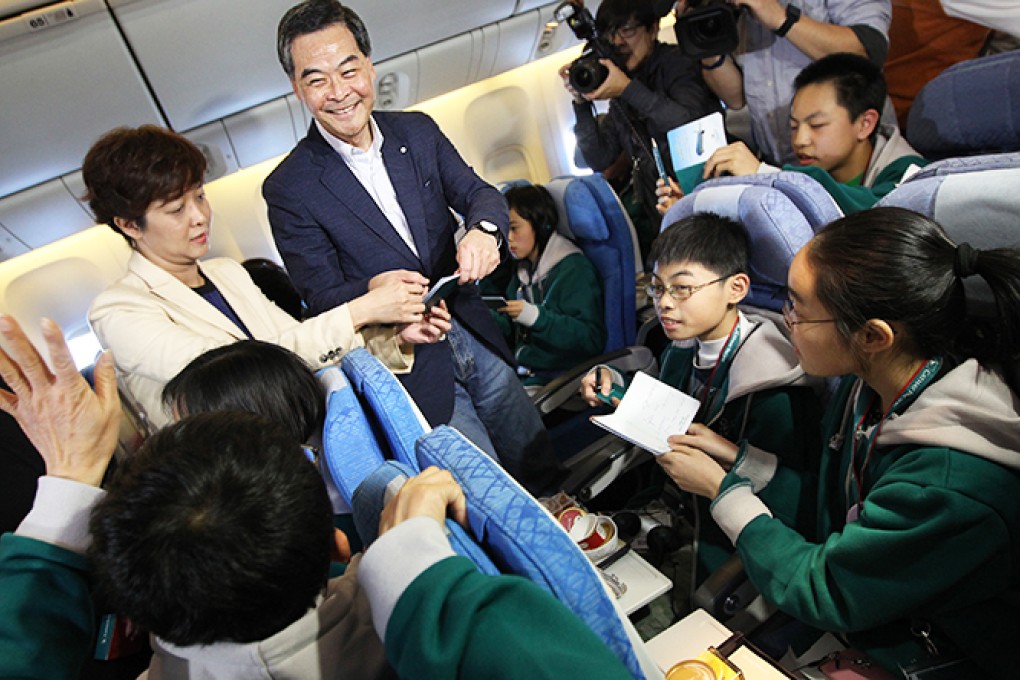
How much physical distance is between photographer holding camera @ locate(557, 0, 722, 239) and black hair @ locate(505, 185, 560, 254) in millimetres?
518

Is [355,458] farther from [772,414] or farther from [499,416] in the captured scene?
[772,414]

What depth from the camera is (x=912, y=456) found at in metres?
1.19

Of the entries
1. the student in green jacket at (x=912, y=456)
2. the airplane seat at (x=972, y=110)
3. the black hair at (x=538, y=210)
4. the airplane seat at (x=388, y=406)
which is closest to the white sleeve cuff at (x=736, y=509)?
the student in green jacket at (x=912, y=456)

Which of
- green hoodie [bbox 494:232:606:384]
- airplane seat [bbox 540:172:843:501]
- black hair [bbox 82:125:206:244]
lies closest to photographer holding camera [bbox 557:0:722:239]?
green hoodie [bbox 494:232:606:384]

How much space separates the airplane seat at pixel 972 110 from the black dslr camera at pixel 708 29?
2.64 ft

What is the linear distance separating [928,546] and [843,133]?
1.66m

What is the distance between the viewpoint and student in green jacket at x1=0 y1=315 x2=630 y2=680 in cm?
68

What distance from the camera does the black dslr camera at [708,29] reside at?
243 centimetres

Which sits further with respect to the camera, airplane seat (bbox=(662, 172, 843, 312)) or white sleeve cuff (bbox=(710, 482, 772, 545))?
airplane seat (bbox=(662, 172, 843, 312))

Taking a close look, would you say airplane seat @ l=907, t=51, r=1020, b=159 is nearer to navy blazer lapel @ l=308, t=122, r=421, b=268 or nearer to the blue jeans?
the blue jeans

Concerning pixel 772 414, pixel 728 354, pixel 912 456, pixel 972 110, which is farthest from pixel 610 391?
pixel 972 110

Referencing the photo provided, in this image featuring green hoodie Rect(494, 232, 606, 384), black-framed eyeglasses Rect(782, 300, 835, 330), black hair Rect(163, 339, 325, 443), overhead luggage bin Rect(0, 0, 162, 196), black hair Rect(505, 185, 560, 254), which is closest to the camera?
black hair Rect(163, 339, 325, 443)

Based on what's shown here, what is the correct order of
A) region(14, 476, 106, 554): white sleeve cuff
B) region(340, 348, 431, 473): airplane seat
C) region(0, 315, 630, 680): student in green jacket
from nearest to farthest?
1. region(0, 315, 630, 680): student in green jacket
2. region(14, 476, 106, 554): white sleeve cuff
3. region(340, 348, 431, 473): airplane seat

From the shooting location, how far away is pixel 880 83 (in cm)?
222
